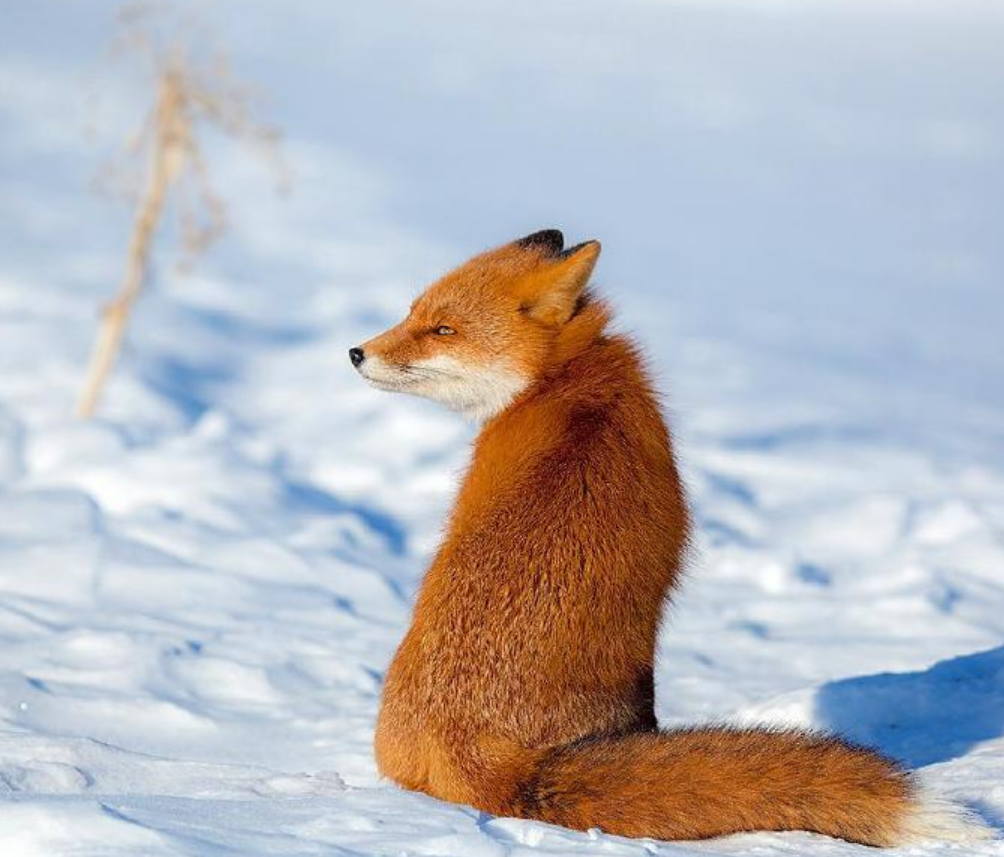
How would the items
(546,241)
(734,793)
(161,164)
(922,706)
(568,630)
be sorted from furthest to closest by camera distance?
(161,164), (922,706), (546,241), (568,630), (734,793)

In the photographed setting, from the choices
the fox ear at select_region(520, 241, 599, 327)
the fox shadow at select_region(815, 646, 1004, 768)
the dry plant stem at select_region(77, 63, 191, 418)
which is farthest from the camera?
the dry plant stem at select_region(77, 63, 191, 418)

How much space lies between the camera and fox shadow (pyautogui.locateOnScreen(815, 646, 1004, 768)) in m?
5.66

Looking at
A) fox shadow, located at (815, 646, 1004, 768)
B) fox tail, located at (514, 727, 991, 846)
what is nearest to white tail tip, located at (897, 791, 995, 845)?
fox tail, located at (514, 727, 991, 846)

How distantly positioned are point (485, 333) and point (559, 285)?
0.28 meters

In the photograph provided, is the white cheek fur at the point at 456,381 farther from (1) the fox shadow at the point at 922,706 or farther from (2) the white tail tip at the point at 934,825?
(1) the fox shadow at the point at 922,706

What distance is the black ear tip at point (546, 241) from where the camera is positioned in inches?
184

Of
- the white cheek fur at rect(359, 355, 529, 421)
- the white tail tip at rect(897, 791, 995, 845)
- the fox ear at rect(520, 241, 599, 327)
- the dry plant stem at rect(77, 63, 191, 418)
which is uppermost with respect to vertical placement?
the dry plant stem at rect(77, 63, 191, 418)

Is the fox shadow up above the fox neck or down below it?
below

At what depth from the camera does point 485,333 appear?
439 cm

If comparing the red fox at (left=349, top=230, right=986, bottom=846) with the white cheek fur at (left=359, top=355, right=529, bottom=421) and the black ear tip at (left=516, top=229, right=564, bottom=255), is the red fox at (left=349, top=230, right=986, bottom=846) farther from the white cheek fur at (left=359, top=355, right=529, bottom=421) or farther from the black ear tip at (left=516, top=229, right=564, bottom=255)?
the black ear tip at (left=516, top=229, right=564, bottom=255)

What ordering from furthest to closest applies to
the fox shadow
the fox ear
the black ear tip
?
the fox shadow → the black ear tip → the fox ear

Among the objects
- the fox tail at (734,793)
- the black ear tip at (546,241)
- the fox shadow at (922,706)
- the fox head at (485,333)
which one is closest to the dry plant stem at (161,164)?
the black ear tip at (546,241)

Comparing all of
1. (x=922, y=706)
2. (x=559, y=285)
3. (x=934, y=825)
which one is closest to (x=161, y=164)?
(x=559, y=285)

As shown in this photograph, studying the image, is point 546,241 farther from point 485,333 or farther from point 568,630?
point 568,630
